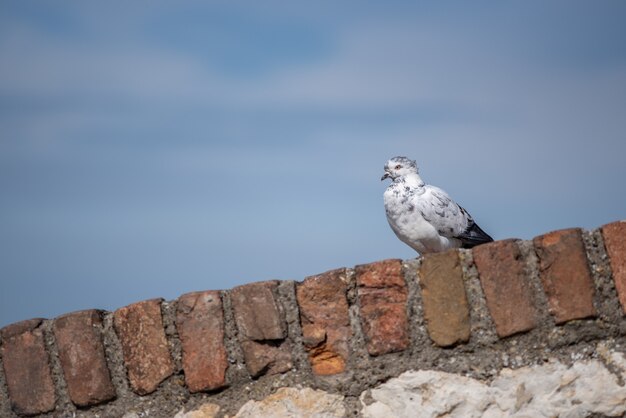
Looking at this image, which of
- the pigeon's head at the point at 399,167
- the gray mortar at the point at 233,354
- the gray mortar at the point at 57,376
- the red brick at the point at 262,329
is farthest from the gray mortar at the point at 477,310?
the pigeon's head at the point at 399,167

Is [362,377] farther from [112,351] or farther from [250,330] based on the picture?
[112,351]

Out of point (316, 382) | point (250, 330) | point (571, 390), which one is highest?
point (250, 330)

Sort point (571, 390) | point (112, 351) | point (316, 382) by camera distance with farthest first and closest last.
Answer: point (112, 351), point (316, 382), point (571, 390)

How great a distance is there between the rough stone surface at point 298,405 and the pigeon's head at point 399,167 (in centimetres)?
173

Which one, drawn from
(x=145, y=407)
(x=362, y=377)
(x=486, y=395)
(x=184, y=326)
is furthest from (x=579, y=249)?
(x=145, y=407)

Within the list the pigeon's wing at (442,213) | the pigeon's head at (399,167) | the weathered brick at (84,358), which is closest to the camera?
the weathered brick at (84,358)

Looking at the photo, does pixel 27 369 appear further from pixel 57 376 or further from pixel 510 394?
pixel 510 394

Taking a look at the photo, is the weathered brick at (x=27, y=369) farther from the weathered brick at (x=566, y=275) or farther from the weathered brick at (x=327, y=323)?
the weathered brick at (x=566, y=275)

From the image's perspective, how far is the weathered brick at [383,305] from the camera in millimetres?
2902

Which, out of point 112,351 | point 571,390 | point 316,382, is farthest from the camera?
point 112,351

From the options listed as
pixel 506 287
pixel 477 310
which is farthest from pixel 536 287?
pixel 477 310

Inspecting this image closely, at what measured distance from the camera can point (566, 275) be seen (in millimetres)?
2822

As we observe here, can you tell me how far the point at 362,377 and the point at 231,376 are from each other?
44 centimetres

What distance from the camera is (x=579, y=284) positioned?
2811 mm
